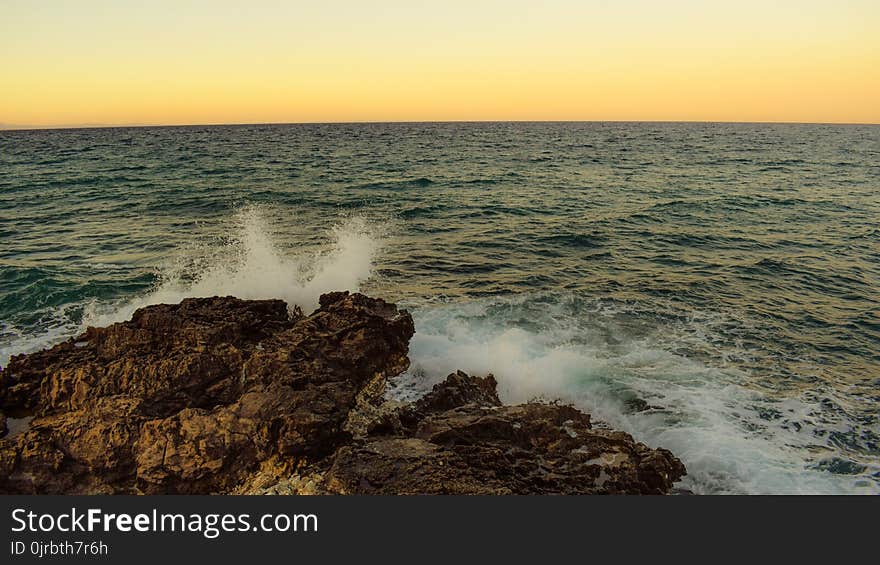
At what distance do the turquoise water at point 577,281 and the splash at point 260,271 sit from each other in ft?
0.30

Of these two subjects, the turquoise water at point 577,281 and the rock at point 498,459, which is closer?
the rock at point 498,459

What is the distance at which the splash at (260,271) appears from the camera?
12.7m

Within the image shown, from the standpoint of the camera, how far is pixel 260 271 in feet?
46.0

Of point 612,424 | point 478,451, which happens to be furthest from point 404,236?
point 478,451

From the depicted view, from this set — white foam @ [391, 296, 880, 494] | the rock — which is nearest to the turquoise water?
white foam @ [391, 296, 880, 494]

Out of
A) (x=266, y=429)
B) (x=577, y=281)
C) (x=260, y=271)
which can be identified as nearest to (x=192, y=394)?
(x=266, y=429)

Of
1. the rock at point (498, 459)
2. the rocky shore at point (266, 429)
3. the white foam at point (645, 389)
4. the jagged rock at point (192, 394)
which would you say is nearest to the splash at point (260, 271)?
the jagged rock at point (192, 394)

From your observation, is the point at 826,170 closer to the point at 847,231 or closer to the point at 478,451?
the point at 847,231

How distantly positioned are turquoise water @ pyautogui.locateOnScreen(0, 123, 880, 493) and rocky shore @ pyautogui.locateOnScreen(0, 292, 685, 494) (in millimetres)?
1501

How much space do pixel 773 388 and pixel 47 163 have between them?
204 ft

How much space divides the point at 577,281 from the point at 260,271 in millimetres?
10070

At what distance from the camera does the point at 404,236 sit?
20.6 m

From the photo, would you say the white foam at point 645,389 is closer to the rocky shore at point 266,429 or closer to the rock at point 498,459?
the rocky shore at point 266,429

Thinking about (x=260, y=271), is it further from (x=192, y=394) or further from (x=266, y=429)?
(x=266, y=429)
